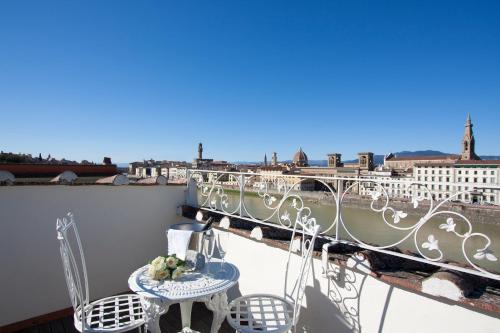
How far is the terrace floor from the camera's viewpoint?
2510 millimetres

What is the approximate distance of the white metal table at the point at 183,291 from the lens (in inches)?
61.1

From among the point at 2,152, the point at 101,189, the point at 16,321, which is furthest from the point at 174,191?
the point at 2,152

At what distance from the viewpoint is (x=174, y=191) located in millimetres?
3506

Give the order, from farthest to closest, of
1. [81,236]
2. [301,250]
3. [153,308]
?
[81,236]
[301,250]
[153,308]

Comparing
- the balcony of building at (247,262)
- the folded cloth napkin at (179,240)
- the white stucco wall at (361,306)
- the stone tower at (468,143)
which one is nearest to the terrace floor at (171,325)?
the balcony of building at (247,262)

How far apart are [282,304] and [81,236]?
229cm

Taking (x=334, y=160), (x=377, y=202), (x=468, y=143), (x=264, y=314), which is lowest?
(x=264, y=314)

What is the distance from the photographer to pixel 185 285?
5.45 ft

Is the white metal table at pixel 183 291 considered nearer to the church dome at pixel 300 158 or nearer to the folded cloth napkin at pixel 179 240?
the folded cloth napkin at pixel 179 240

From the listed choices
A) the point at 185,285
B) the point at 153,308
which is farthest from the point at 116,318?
the point at 185,285

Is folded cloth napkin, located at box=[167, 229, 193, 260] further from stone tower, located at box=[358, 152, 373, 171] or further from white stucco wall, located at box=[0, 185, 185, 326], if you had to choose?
stone tower, located at box=[358, 152, 373, 171]

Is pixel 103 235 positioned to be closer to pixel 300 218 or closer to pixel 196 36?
pixel 300 218

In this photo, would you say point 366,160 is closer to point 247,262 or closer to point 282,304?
point 247,262

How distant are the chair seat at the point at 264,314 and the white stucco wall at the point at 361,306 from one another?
0.83 ft
